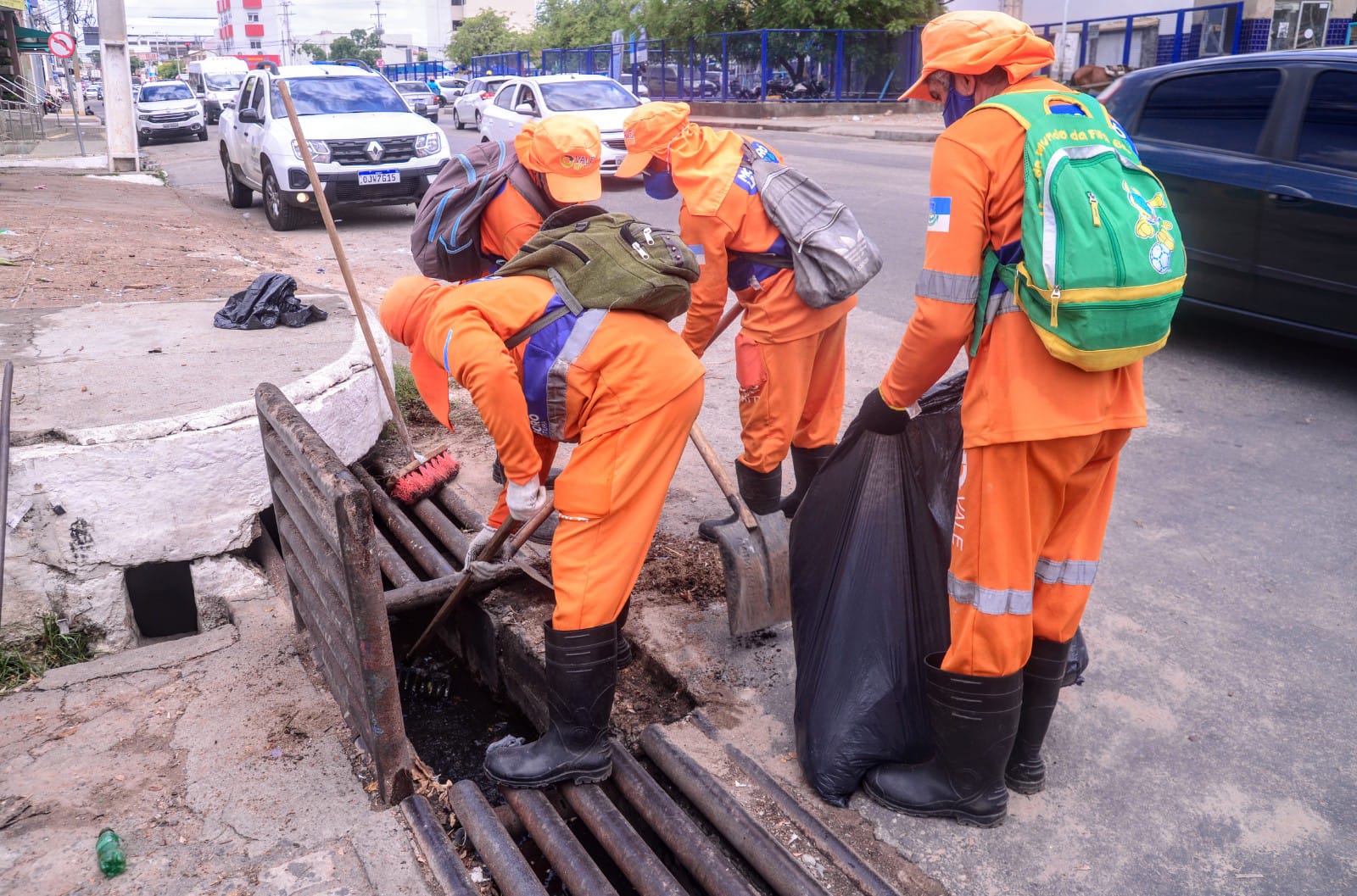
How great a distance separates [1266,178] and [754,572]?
383 centimetres

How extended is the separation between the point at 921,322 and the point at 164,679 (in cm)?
251

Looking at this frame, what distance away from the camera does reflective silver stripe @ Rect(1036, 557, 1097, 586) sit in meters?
2.31

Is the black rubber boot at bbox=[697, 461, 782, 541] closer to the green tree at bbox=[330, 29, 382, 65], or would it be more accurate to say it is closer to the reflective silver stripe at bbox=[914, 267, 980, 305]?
the reflective silver stripe at bbox=[914, 267, 980, 305]

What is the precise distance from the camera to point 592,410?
2.44m

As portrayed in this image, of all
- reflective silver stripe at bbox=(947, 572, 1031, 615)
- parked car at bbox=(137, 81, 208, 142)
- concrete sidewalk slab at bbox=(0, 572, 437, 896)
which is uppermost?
parked car at bbox=(137, 81, 208, 142)

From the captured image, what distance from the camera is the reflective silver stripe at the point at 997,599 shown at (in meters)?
2.21

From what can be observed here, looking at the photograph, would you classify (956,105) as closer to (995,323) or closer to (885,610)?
(995,323)

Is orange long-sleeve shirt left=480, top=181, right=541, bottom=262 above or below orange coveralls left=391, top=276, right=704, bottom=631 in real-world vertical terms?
above

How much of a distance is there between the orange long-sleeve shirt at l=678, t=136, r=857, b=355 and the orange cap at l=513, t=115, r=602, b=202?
1.20 feet

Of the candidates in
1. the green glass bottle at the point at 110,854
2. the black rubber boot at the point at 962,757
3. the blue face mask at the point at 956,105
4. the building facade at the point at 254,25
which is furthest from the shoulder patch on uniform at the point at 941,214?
the building facade at the point at 254,25

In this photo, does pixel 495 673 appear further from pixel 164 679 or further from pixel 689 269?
pixel 689 269

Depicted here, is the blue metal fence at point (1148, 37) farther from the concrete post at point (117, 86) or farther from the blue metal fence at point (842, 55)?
the concrete post at point (117, 86)

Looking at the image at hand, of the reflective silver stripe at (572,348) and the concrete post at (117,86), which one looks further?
the concrete post at (117,86)

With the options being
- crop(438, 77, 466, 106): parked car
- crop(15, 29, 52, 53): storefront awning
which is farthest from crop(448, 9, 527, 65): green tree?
crop(15, 29, 52, 53): storefront awning
